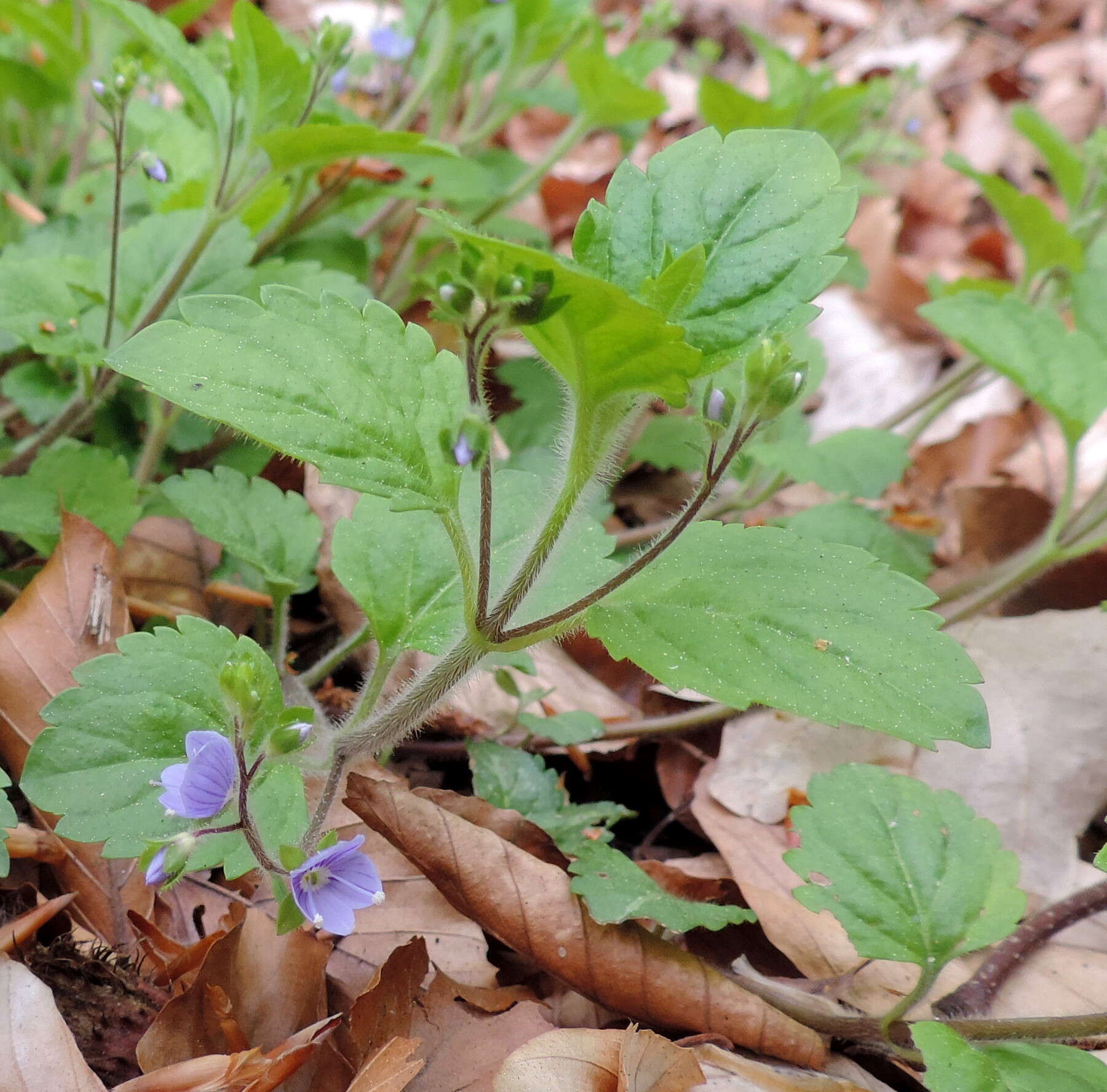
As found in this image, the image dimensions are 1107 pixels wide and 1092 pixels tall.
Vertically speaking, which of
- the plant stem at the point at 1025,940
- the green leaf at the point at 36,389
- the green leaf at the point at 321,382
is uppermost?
the green leaf at the point at 321,382

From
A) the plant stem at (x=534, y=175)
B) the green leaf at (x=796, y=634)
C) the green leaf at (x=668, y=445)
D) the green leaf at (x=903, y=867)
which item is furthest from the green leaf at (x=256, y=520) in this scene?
the plant stem at (x=534, y=175)

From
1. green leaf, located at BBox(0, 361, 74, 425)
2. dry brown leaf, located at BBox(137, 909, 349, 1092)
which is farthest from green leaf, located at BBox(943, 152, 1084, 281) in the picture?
dry brown leaf, located at BBox(137, 909, 349, 1092)

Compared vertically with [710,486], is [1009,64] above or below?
above

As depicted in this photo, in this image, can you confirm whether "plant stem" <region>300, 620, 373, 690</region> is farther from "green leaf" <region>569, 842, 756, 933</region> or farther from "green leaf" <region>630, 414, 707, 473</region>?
"green leaf" <region>630, 414, 707, 473</region>

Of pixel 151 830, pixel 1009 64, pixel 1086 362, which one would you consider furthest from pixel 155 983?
pixel 1009 64

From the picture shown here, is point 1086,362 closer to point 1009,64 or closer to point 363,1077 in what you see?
point 363,1077

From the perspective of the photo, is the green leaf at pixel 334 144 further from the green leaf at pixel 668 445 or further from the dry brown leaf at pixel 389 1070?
the dry brown leaf at pixel 389 1070

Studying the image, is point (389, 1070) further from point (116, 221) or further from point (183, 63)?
point (183, 63)
